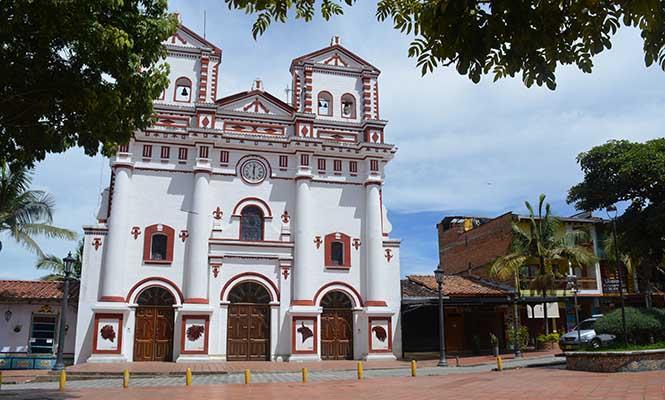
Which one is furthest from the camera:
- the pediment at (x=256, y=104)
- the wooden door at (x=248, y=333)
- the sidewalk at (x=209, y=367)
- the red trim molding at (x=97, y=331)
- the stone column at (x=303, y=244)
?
the pediment at (x=256, y=104)

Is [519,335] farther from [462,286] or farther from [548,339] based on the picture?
[462,286]

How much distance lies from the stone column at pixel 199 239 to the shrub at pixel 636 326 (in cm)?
1543

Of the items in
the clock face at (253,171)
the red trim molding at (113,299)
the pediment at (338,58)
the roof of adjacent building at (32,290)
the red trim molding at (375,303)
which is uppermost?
the pediment at (338,58)

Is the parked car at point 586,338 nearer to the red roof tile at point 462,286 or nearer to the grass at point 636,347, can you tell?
the grass at point 636,347

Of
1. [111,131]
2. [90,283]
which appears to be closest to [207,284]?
[90,283]

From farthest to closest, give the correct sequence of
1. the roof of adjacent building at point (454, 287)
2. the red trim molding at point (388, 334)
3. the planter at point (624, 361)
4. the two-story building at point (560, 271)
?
the two-story building at point (560, 271), the roof of adjacent building at point (454, 287), the red trim molding at point (388, 334), the planter at point (624, 361)

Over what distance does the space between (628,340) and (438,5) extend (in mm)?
18435

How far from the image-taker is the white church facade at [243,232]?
24141 millimetres

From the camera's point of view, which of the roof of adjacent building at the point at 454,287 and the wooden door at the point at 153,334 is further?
the roof of adjacent building at the point at 454,287

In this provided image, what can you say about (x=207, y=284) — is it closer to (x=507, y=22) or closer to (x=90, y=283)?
(x=90, y=283)

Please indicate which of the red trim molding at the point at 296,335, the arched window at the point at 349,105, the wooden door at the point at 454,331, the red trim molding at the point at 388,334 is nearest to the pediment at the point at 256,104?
the arched window at the point at 349,105

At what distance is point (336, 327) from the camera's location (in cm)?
2617

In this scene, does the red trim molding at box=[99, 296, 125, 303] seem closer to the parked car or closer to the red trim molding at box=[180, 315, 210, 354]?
the red trim molding at box=[180, 315, 210, 354]

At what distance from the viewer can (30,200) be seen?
83.1 ft
